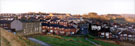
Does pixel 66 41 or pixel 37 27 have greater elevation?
pixel 37 27

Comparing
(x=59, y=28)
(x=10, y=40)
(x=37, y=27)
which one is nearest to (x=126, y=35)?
(x=59, y=28)

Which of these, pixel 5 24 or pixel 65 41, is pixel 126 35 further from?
pixel 5 24

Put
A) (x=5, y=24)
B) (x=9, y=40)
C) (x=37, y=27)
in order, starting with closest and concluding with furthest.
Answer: (x=5, y=24)
(x=37, y=27)
(x=9, y=40)

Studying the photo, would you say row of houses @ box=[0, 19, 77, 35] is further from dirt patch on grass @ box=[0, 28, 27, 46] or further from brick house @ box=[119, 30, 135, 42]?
brick house @ box=[119, 30, 135, 42]

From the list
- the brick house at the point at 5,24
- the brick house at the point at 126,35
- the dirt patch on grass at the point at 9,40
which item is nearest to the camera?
the brick house at the point at 5,24

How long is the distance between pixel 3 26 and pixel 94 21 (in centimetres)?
237

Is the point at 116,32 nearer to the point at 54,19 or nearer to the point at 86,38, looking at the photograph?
the point at 86,38

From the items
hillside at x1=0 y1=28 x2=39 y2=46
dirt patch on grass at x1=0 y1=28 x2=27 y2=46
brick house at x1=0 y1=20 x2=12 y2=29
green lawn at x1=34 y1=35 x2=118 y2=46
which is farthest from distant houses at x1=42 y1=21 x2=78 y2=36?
brick house at x1=0 y1=20 x2=12 y2=29

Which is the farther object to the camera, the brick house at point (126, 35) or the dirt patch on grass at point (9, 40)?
the brick house at point (126, 35)

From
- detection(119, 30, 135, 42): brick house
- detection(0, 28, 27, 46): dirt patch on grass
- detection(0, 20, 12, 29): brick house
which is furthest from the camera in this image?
detection(119, 30, 135, 42): brick house

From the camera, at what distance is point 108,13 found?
525 centimetres

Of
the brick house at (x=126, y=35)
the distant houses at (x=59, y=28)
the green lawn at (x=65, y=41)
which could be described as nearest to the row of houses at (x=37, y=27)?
the distant houses at (x=59, y=28)

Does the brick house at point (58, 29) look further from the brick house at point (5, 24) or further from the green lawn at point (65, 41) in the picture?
the brick house at point (5, 24)

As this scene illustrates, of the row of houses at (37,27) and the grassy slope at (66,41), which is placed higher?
the row of houses at (37,27)
